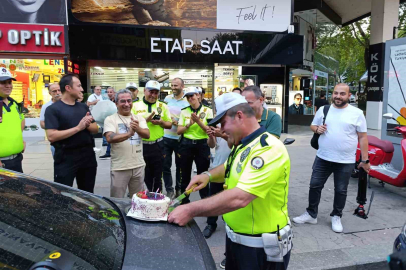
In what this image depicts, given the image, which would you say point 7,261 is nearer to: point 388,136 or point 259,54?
point 388,136

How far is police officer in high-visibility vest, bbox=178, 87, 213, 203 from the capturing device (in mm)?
4617

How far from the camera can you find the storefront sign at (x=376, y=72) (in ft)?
44.8

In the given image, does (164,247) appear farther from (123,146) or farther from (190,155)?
(190,155)

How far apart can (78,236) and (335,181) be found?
352 centimetres

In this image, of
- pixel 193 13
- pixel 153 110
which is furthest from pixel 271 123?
pixel 193 13

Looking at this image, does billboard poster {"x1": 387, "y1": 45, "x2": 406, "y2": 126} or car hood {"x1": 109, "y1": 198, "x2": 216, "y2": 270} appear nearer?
car hood {"x1": 109, "y1": 198, "x2": 216, "y2": 270}

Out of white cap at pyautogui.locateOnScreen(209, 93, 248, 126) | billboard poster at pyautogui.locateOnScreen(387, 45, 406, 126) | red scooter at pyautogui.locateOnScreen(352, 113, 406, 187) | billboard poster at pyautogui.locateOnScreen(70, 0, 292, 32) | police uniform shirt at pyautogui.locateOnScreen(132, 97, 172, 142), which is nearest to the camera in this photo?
white cap at pyautogui.locateOnScreen(209, 93, 248, 126)

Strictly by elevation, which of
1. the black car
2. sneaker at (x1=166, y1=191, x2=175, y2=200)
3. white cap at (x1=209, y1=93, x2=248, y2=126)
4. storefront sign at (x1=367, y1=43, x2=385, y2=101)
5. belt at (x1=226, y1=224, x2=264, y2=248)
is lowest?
sneaker at (x1=166, y1=191, x2=175, y2=200)

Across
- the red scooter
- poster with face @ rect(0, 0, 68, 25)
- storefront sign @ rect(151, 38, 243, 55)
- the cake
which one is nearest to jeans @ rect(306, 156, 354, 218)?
the red scooter

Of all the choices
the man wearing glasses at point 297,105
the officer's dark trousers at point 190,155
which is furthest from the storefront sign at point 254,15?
the man wearing glasses at point 297,105

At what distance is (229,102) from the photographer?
1889mm

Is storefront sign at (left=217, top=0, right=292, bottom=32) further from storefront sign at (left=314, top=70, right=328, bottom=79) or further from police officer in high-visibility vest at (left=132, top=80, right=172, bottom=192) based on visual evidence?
storefront sign at (left=314, top=70, right=328, bottom=79)

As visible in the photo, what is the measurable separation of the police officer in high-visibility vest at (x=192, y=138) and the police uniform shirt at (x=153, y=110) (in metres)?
0.36

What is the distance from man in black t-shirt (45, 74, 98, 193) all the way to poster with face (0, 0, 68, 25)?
25.2 feet
